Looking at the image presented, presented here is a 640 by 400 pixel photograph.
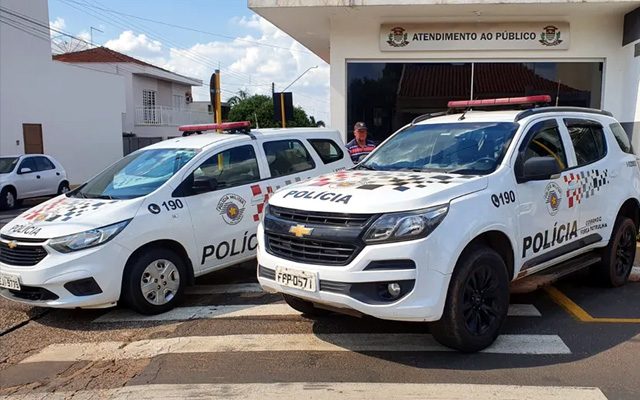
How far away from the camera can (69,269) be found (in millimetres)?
5172

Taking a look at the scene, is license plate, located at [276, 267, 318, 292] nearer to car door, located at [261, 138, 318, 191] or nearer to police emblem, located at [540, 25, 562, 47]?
car door, located at [261, 138, 318, 191]

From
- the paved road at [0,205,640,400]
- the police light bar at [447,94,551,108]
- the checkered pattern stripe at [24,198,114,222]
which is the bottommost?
the paved road at [0,205,640,400]

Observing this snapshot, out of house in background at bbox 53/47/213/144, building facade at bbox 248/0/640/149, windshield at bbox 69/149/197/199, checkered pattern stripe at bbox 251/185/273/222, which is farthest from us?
house in background at bbox 53/47/213/144

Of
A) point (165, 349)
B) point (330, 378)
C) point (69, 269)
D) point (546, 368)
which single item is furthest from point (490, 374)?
point (69, 269)

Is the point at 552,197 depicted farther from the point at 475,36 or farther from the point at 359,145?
the point at 475,36

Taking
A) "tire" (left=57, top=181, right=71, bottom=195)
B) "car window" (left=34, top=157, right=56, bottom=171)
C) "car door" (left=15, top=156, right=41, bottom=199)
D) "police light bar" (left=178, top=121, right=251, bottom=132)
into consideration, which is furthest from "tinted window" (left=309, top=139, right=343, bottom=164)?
"tire" (left=57, top=181, right=71, bottom=195)

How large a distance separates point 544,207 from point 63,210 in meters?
4.51

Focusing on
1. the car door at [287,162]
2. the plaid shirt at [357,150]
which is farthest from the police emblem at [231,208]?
the plaid shirt at [357,150]

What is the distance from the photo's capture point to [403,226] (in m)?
4.00

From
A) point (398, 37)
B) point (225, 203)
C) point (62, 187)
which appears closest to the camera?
point (225, 203)

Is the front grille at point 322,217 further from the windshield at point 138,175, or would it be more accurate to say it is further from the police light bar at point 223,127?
the police light bar at point 223,127

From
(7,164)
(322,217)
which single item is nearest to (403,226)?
(322,217)

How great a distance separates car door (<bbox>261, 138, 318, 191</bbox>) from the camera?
6926 mm

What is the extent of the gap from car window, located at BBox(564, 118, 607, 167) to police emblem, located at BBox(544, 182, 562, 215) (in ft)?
2.12
